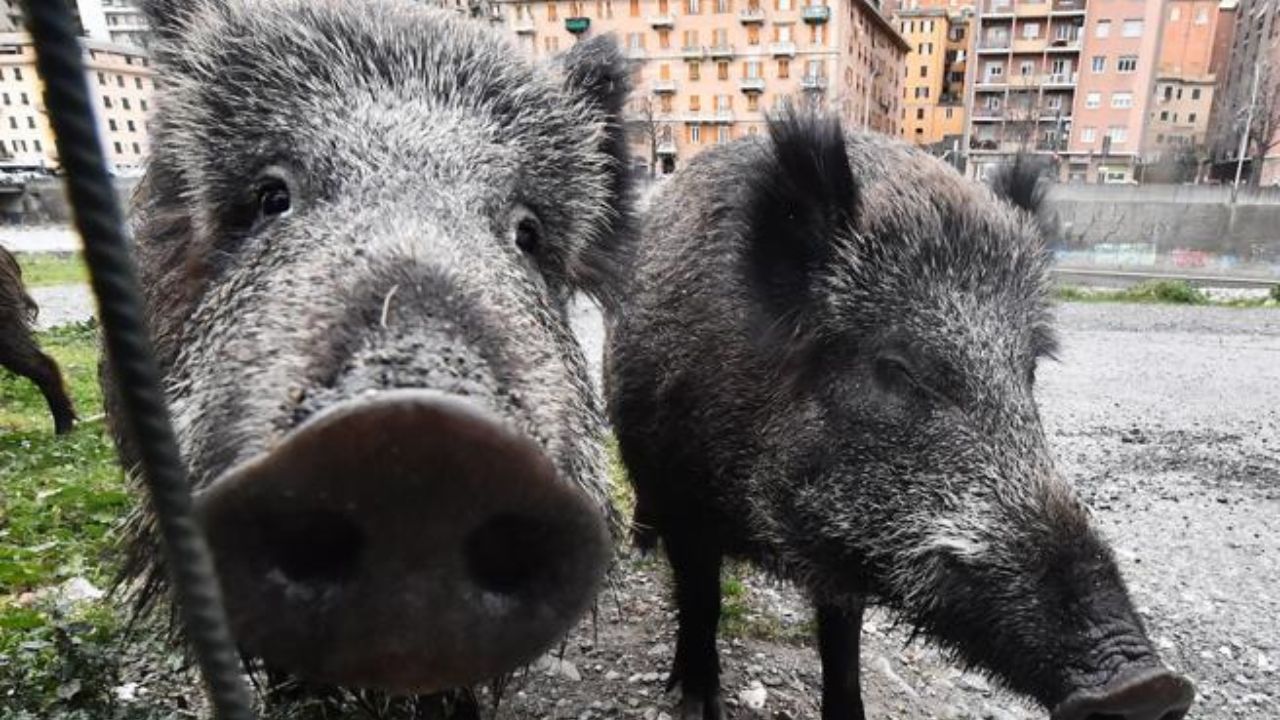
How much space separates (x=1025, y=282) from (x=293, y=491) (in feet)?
8.30

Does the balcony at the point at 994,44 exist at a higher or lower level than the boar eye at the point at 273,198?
higher

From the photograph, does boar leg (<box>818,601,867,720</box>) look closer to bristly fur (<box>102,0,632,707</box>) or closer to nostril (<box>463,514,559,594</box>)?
bristly fur (<box>102,0,632,707</box>)

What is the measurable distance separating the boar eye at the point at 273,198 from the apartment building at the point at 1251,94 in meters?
58.3

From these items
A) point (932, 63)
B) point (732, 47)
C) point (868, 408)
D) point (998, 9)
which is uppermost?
point (998, 9)

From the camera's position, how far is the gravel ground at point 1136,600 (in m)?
3.65

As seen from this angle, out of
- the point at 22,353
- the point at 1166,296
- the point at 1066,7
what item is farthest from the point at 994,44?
the point at 22,353

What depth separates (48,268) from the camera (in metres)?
18.7

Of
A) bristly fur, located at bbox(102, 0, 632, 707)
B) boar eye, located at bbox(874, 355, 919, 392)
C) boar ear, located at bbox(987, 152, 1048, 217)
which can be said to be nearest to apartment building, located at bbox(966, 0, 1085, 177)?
boar ear, located at bbox(987, 152, 1048, 217)

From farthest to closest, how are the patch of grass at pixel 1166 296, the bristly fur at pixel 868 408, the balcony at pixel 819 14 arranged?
the balcony at pixel 819 14 → the patch of grass at pixel 1166 296 → the bristly fur at pixel 868 408

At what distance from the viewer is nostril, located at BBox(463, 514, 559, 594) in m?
1.23

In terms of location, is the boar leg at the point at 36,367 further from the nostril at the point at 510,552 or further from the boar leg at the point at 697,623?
the nostril at the point at 510,552

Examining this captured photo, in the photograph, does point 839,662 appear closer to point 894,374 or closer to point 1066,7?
point 894,374

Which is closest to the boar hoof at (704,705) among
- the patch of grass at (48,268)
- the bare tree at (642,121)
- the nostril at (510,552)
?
the bare tree at (642,121)

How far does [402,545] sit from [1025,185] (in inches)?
125
